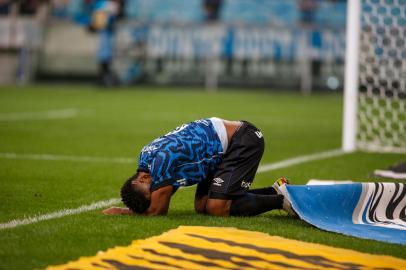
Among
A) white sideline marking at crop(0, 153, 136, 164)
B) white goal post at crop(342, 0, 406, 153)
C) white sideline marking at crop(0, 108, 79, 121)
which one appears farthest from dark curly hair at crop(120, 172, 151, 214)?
white sideline marking at crop(0, 108, 79, 121)

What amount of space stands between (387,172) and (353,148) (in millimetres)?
2743

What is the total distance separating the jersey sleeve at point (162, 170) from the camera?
20.1 feet

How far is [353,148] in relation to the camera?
1184 centimetres

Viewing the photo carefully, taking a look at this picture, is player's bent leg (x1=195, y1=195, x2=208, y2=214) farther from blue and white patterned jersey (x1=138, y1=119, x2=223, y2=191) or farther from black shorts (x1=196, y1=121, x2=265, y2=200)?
blue and white patterned jersey (x1=138, y1=119, x2=223, y2=191)

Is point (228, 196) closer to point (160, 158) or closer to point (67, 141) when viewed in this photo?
point (160, 158)

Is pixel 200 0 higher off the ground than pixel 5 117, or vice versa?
pixel 200 0

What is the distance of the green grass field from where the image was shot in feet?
18.4

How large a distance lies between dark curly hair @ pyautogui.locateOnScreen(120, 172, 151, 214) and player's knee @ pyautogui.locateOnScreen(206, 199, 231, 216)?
0.47 metres

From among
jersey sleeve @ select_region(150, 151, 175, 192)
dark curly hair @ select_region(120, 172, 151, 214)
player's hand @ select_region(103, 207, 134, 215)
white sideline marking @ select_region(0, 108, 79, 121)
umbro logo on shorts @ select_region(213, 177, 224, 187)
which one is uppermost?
jersey sleeve @ select_region(150, 151, 175, 192)

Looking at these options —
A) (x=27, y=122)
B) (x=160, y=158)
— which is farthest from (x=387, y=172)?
(x=27, y=122)

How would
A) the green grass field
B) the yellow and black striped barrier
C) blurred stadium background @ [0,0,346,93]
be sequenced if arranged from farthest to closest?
1. blurred stadium background @ [0,0,346,93]
2. the green grass field
3. the yellow and black striped barrier

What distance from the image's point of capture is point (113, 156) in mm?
10664

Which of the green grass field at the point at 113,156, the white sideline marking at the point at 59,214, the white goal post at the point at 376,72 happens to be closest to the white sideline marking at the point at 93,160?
the white sideline marking at the point at 59,214

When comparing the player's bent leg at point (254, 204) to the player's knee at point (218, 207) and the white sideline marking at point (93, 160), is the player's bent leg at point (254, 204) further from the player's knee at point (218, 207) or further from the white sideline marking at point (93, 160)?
the white sideline marking at point (93, 160)
